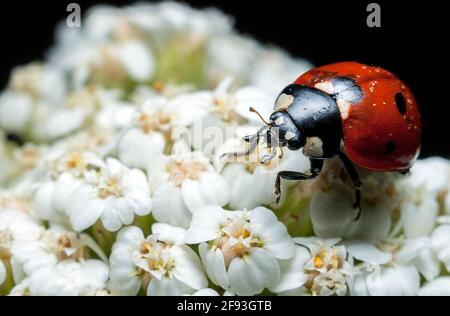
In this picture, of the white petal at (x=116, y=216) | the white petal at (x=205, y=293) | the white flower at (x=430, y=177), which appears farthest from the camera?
the white flower at (x=430, y=177)

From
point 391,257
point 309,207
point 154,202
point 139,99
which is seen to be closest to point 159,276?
point 154,202

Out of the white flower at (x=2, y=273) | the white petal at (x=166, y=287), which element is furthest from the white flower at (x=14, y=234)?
the white petal at (x=166, y=287)

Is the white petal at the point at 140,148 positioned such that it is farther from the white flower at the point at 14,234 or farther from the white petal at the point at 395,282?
the white petal at the point at 395,282

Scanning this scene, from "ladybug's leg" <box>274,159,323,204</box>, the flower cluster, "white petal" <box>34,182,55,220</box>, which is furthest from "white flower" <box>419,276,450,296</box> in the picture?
"white petal" <box>34,182,55,220</box>

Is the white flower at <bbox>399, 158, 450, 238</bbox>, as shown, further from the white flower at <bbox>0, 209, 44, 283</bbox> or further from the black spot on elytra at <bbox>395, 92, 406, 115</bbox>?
the white flower at <bbox>0, 209, 44, 283</bbox>

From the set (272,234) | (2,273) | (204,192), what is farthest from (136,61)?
(272,234)

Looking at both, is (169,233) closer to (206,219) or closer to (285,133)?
(206,219)
